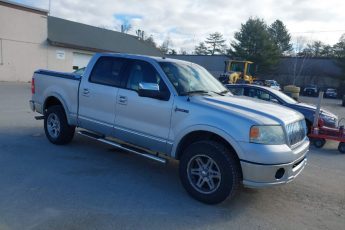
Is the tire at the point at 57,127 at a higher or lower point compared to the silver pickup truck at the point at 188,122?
lower

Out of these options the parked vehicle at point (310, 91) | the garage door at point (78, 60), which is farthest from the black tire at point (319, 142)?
the parked vehicle at point (310, 91)

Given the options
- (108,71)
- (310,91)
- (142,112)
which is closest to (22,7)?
(108,71)

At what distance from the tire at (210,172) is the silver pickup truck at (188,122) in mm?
13

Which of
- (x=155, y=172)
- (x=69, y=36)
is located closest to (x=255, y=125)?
(x=155, y=172)

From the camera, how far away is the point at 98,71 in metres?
6.33

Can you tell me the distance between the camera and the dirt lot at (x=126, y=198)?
3.99 m

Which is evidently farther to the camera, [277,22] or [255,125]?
[277,22]

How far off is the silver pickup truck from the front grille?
1cm

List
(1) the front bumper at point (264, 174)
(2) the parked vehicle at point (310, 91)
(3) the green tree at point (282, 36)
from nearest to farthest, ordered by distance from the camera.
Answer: (1) the front bumper at point (264, 174), (2) the parked vehicle at point (310, 91), (3) the green tree at point (282, 36)

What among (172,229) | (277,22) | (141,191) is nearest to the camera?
(172,229)

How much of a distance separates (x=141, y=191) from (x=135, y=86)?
1758 millimetres

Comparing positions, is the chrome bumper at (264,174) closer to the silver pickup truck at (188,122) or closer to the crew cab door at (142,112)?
the silver pickup truck at (188,122)

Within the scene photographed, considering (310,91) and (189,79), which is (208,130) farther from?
(310,91)

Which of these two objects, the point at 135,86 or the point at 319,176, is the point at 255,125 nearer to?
the point at 135,86
